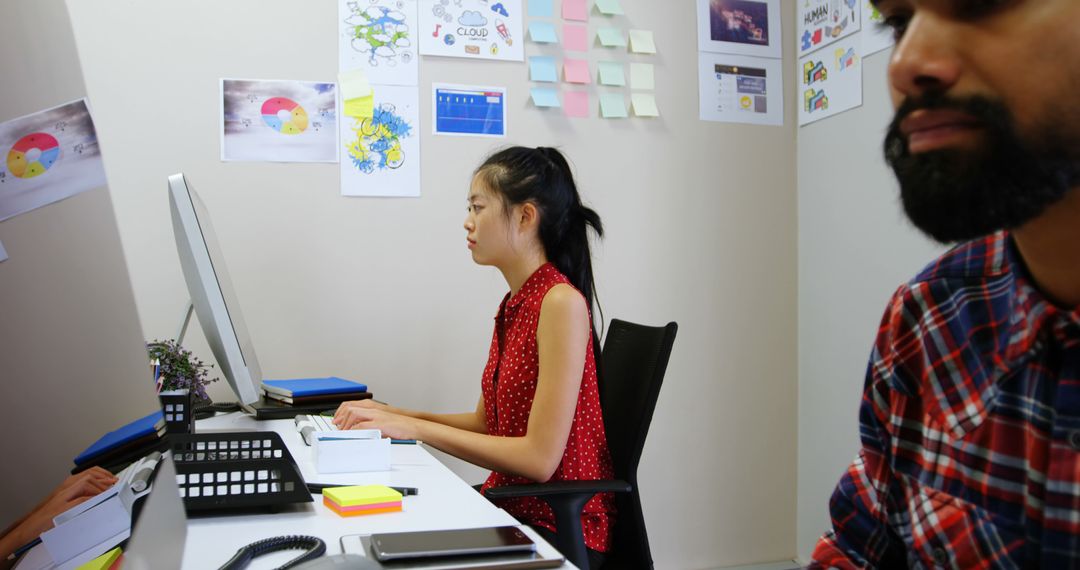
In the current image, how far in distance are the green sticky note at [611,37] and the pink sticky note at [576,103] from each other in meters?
0.16

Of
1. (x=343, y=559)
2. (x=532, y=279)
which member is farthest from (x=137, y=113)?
(x=343, y=559)

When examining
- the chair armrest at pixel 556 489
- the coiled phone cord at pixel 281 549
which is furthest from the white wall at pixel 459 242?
the coiled phone cord at pixel 281 549

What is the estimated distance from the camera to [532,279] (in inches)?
65.1

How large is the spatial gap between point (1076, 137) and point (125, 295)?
0.65 meters

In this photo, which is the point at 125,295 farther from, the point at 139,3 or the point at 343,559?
the point at 139,3

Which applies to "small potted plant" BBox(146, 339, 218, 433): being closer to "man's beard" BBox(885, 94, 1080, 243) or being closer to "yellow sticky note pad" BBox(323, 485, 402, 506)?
"yellow sticky note pad" BBox(323, 485, 402, 506)

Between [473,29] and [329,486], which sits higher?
[473,29]

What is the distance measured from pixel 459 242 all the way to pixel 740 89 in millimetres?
1026

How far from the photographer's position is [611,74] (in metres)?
2.45

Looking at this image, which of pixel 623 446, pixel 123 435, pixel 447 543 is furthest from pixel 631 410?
pixel 123 435

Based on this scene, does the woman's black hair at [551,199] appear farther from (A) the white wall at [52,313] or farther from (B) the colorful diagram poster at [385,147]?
(A) the white wall at [52,313]

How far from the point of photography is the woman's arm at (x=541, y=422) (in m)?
1.42

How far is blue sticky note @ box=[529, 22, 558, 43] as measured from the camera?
238 centimetres

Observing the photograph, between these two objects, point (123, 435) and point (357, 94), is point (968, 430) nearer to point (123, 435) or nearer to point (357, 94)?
point (123, 435)
